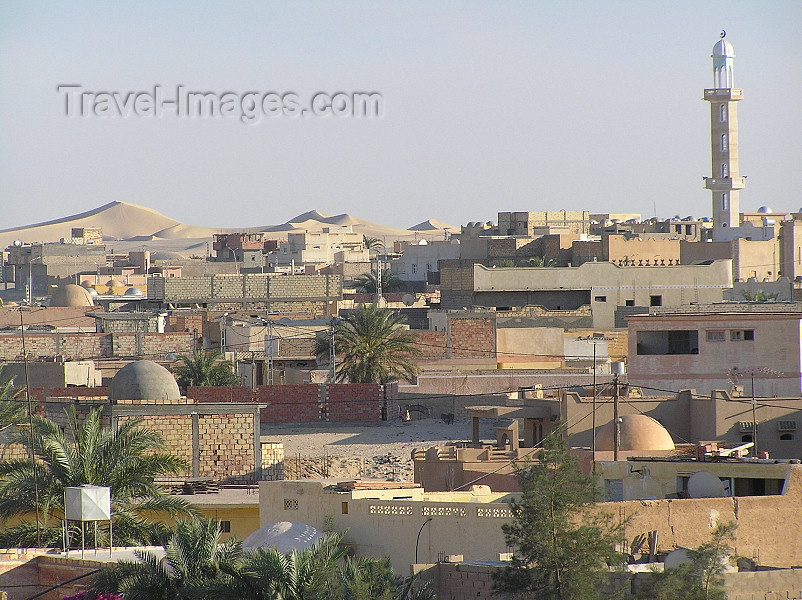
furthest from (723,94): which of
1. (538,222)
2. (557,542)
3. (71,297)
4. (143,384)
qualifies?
(557,542)

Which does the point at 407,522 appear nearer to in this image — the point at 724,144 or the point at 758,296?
the point at 758,296

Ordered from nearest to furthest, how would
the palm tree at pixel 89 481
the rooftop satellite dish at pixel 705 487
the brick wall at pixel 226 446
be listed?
the palm tree at pixel 89 481 < the rooftop satellite dish at pixel 705 487 < the brick wall at pixel 226 446

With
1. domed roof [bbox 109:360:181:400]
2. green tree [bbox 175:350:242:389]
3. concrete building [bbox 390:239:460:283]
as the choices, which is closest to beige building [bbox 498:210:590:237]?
concrete building [bbox 390:239:460:283]

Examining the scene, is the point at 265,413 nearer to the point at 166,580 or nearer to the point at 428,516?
the point at 428,516

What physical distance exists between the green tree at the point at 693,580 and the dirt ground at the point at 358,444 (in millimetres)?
11224

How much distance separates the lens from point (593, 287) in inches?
1871

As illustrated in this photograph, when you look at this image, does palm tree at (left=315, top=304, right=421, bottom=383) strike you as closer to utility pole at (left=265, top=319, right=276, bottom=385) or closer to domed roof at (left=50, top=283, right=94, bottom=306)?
utility pole at (left=265, top=319, right=276, bottom=385)

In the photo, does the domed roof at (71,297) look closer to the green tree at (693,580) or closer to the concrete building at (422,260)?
the concrete building at (422,260)

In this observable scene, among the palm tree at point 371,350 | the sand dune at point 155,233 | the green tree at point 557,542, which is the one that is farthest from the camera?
the sand dune at point 155,233

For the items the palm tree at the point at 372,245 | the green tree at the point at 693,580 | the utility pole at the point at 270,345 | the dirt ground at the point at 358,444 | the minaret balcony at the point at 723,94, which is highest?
the minaret balcony at the point at 723,94

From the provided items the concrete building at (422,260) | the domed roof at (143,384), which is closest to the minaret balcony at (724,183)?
the concrete building at (422,260)

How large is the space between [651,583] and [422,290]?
189 feet

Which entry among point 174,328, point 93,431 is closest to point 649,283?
point 174,328

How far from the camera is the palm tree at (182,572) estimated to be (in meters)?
13.4
